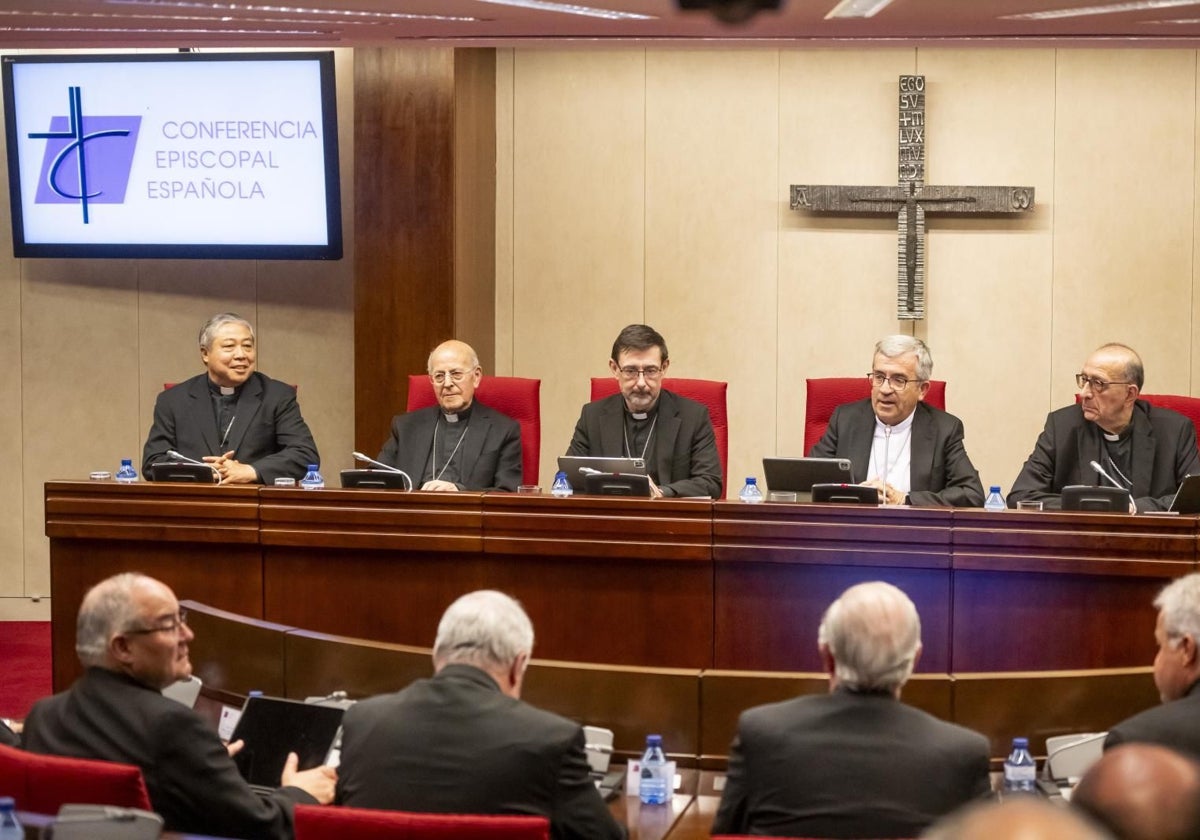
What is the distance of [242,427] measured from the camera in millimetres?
5789

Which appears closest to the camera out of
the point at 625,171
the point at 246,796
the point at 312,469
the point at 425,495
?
the point at 246,796

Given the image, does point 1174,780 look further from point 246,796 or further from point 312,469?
point 312,469

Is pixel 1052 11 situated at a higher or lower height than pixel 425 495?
higher

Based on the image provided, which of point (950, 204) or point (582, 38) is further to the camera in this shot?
point (950, 204)

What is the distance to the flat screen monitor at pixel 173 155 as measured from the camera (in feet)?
A: 21.9

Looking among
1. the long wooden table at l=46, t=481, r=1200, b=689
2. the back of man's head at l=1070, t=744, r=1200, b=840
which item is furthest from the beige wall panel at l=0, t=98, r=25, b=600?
the back of man's head at l=1070, t=744, r=1200, b=840

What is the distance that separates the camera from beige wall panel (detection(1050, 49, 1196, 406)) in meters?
6.73

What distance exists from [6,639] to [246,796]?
4621mm

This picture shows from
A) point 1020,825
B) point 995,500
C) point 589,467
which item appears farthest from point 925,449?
point 1020,825

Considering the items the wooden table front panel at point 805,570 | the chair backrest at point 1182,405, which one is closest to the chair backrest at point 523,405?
the wooden table front panel at point 805,570

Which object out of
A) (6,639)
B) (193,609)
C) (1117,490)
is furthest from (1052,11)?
(6,639)

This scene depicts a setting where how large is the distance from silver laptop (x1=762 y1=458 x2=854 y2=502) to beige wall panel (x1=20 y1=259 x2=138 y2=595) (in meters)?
3.81

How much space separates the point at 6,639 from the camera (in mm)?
6816

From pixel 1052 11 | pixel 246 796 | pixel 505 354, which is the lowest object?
pixel 246 796
